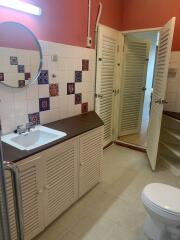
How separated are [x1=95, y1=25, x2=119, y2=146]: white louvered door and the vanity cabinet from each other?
0.86m

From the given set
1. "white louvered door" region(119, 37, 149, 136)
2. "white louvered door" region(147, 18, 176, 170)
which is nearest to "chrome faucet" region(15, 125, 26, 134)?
"white louvered door" region(147, 18, 176, 170)

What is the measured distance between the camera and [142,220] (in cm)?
185

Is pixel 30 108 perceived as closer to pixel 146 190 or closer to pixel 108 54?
pixel 146 190

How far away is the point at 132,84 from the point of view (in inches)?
144

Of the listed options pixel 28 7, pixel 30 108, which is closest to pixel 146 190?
pixel 30 108

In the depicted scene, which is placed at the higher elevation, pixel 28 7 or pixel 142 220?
pixel 28 7

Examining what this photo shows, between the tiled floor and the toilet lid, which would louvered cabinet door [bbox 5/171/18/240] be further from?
the toilet lid

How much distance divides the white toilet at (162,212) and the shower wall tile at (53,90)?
1.27 metres

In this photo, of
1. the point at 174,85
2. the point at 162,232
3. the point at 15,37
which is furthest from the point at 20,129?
the point at 174,85

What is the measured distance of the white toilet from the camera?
4.67 feet

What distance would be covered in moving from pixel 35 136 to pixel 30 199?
61 cm

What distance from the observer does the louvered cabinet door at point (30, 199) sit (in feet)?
4.51

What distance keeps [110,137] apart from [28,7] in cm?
237

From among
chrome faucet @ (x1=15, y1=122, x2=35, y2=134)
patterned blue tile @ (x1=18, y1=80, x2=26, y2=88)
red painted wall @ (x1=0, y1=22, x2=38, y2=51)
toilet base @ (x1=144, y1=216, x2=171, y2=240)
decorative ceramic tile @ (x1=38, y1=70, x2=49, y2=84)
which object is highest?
red painted wall @ (x1=0, y1=22, x2=38, y2=51)
